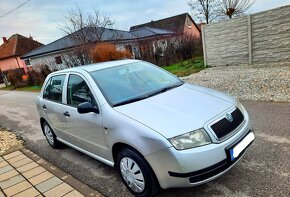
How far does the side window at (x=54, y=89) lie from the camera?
14.6 ft

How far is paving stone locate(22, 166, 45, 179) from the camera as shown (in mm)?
4151

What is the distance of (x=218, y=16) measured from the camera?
24375 millimetres

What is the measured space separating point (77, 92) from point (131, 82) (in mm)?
888

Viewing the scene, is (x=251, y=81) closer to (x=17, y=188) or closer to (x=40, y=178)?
(x=40, y=178)

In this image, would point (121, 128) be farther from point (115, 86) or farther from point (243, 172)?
point (243, 172)

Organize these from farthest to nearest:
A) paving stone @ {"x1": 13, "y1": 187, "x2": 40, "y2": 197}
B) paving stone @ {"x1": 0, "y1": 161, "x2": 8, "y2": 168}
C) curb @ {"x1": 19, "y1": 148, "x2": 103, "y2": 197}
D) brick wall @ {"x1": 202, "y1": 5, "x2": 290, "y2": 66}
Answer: brick wall @ {"x1": 202, "y1": 5, "x2": 290, "y2": 66}, paving stone @ {"x1": 0, "y1": 161, "x2": 8, "y2": 168}, paving stone @ {"x1": 13, "y1": 187, "x2": 40, "y2": 197}, curb @ {"x1": 19, "y1": 148, "x2": 103, "y2": 197}

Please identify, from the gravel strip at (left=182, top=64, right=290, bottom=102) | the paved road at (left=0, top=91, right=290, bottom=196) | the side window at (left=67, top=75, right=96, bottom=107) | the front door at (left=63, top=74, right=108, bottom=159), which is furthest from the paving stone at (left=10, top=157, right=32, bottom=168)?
the gravel strip at (left=182, top=64, right=290, bottom=102)

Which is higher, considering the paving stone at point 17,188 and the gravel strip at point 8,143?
the paving stone at point 17,188

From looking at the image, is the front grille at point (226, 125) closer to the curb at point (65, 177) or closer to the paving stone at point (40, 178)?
the curb at point (65, 177)

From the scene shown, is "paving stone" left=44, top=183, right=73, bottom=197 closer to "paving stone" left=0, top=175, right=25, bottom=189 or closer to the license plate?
"paving stone" left=0, top=175, right=25, bottom=189

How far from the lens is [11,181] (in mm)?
4066

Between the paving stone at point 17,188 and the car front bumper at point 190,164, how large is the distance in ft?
7.47

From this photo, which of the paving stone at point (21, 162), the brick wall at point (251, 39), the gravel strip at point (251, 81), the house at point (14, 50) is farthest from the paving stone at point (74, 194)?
the house at point (14, 50)

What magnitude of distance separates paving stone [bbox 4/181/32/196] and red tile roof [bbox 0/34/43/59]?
4235cm
